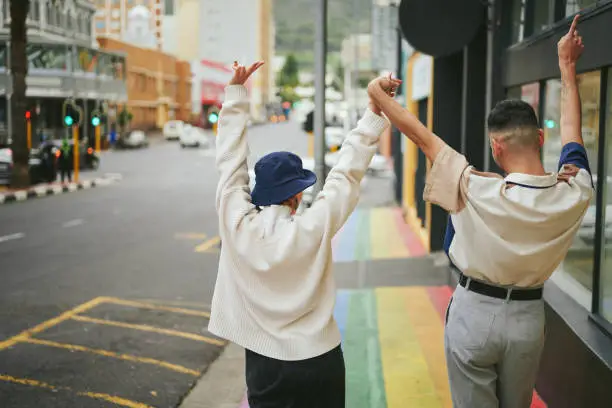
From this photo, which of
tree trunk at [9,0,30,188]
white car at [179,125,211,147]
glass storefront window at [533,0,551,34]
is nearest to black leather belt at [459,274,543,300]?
glass storefront window at [533,0,551,34]

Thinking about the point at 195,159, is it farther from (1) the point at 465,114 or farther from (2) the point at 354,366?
(2) the point at 354,366

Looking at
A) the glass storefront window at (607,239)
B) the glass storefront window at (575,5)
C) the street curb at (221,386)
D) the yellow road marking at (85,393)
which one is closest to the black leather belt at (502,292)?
the glass storefront window at (607,239)

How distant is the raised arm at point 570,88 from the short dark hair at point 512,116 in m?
0.28

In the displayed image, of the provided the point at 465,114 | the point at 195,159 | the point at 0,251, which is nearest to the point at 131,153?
the point at 195,159

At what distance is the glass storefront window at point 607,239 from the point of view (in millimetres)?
4730

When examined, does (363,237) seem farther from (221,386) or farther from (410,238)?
(221,386)

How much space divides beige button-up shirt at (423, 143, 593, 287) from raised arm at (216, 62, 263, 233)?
0.72m

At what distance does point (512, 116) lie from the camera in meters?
3.03

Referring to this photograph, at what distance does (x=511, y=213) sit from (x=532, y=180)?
153 mm

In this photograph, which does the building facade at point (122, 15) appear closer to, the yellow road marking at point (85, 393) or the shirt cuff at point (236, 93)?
the yellow road marking at point (85, 393)

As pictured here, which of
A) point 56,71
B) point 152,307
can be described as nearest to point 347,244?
point 152,307

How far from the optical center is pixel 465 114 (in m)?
9.20

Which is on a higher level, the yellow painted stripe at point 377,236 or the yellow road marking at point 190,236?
the yellow painted stripe at point 377,236

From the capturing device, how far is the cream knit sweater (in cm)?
287
